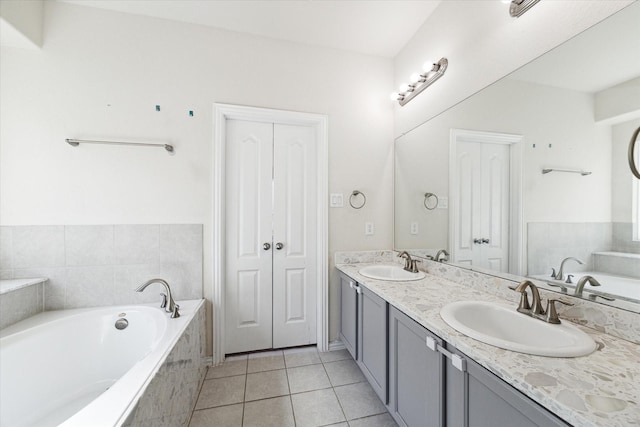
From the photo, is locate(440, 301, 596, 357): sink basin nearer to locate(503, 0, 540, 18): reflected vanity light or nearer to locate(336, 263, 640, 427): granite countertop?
locate(336, 263, 640, 427): granite countertop

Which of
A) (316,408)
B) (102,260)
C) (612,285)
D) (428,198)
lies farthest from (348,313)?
(102,260)

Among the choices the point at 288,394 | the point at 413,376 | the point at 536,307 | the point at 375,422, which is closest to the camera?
the point at 536,307

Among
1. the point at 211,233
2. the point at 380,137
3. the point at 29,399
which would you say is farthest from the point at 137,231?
the point at 380,137

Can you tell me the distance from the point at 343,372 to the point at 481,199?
1.64 m

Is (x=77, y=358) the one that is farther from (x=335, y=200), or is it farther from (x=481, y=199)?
(x=481, y=199)

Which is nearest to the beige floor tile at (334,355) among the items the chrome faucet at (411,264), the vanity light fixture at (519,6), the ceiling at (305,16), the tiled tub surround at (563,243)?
the chrome faucet at (411,264)

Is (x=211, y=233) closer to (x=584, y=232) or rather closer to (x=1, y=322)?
(x=1, y=322)

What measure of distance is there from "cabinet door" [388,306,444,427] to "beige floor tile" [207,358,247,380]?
47.0 inches

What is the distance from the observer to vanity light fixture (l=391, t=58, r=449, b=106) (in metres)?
1.75

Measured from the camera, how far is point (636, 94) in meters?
0.84

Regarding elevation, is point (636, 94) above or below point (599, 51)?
below

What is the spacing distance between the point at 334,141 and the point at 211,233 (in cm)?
137

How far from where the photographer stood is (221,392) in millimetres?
1667

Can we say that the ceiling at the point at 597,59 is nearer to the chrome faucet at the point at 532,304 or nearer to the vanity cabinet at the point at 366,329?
the chrome faucet at the point at 532,304
